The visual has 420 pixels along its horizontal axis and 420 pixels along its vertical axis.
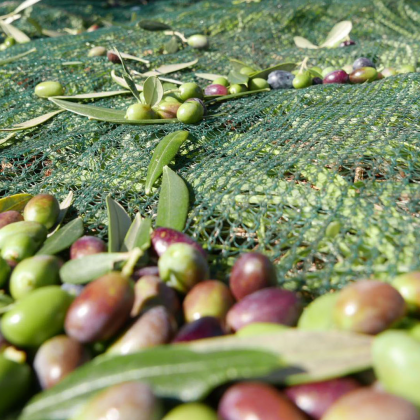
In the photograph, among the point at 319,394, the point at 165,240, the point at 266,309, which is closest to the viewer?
the point at 319,394

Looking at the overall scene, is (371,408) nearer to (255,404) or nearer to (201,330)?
(255,404)

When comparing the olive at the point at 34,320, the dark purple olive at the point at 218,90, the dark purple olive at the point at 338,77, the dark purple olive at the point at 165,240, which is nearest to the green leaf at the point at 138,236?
the dark purple olive at the point at 165,240

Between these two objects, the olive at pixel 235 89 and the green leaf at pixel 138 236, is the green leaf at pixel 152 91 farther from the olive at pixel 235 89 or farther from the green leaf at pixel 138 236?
the green leaf at pixel 138 236

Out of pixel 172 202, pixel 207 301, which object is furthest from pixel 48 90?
pixel 207 301

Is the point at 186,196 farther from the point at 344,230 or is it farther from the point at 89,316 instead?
the point at 89,316

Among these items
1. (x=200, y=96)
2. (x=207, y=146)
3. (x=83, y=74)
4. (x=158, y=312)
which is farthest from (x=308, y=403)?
(x=83, y=74)

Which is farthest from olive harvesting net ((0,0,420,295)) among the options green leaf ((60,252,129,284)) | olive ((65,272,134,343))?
olive ((65,272,134,343))

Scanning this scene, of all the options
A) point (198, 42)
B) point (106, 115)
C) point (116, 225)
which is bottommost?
point (198, 42)
